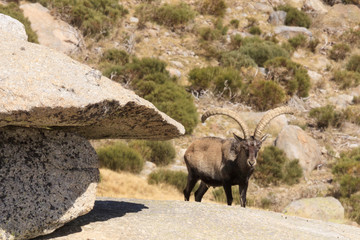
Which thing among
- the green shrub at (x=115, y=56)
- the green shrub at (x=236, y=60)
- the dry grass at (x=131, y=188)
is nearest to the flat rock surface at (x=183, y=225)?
Result: the dry grass at (x=131, y=188)

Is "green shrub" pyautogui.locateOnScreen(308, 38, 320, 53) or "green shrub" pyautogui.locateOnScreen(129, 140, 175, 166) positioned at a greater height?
"green shrub" pyautogui.locateOnScreen(308, 38, 320, 53)

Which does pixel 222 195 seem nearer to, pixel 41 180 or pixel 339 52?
pixel 41 180

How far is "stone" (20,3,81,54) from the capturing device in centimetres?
2210

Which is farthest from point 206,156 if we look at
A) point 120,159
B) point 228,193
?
point 120,159

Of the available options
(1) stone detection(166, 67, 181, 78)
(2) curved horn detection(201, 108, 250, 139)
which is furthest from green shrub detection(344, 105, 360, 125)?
(2) curved horn detection(201, 108, 250, 139)

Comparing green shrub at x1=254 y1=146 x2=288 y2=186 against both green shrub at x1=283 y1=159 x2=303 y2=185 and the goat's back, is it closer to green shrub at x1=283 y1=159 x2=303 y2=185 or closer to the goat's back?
green shrub at x1=283 y1=159 x2=303 y2=185

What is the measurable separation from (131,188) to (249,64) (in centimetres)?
1523

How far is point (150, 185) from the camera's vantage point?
14922mm

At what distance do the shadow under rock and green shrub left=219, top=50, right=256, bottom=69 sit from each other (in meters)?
19.8

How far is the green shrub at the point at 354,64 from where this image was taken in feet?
96.6

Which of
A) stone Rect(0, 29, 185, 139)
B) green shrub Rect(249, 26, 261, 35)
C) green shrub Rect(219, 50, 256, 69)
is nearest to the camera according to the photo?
stone Rect(0, 29, 185, 139)

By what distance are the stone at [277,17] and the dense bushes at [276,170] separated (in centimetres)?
1789

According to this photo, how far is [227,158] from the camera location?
31.2 feet

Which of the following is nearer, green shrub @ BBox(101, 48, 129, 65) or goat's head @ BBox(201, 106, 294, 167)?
goat's head @ BBox(201, 106, 294, 167)
